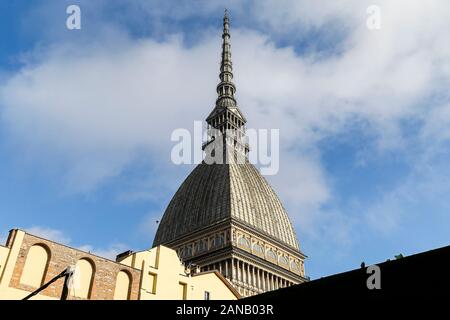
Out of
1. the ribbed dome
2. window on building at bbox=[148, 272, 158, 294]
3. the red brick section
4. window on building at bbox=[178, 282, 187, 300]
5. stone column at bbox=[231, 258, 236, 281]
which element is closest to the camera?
the red brick section

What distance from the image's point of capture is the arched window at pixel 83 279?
86.6 ft

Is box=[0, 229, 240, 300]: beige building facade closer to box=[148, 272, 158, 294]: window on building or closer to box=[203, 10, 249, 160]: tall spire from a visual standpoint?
box=[148, 272, 158, 294]: window on building

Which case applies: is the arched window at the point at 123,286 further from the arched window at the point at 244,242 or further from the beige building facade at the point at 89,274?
the arched window at the point at 244,242

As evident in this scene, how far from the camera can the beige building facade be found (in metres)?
24.7

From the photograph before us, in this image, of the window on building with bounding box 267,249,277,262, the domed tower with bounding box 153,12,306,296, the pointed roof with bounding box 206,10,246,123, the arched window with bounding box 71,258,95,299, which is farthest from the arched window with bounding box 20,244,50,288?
the pointed roof with bounding box 206,10,246,123

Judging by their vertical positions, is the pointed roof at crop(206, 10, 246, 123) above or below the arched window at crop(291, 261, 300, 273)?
above

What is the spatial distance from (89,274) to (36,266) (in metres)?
3.45

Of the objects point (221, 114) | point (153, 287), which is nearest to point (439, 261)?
point (153, 287)

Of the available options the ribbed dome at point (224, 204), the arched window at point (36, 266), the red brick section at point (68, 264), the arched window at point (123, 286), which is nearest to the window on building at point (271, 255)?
the ribbed dome at point (224, 204)

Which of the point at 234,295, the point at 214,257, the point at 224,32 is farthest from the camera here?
the point at 224,32

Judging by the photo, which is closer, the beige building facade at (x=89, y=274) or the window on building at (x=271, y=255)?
→ the beige building facade at (x=89, y=274)
